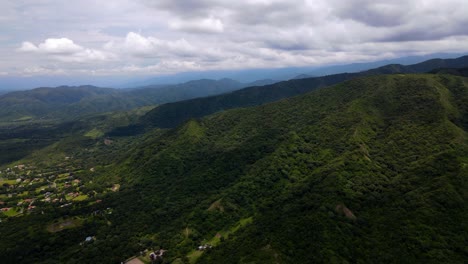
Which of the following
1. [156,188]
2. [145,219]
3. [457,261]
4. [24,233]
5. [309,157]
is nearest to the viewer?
[457,261]

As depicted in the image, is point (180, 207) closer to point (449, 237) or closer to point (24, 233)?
point (24, 233)

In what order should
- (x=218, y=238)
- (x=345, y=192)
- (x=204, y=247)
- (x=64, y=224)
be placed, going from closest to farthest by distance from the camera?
(x=345, y=192), (x=204, y=247), (x=218, y=238), (x=64, y=224)

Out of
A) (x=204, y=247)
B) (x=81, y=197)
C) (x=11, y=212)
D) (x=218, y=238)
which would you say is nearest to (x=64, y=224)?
(x=81, y=197)

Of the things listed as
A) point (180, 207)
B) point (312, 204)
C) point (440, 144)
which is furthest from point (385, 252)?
point (180, 207)

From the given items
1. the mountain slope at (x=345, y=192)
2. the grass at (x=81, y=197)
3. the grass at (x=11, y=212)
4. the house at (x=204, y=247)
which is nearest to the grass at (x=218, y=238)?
the house at (x=204, y=247)

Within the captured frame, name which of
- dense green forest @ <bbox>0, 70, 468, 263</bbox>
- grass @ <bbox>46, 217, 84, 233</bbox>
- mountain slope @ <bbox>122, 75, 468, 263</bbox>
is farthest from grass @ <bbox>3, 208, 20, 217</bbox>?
mountain slope @ <bbox>122, 75, 468, 263</bbox>

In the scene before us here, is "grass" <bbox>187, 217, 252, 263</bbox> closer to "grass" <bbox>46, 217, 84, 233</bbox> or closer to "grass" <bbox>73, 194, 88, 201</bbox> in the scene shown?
"grass" <bbox>46, 217, 84, 233</bbox>

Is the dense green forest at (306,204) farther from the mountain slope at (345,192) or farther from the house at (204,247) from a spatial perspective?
the house at (204,247)

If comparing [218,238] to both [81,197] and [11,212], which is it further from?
[11,212]
